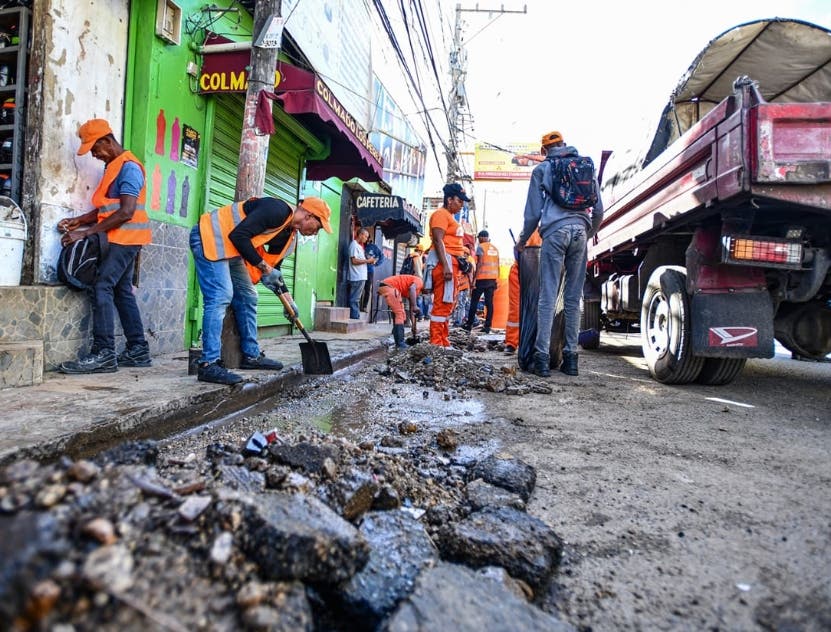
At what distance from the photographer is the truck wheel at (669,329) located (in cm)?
365

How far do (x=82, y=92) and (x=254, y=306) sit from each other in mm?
1961

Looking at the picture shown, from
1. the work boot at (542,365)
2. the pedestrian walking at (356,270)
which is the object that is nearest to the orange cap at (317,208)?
the work boot at (542,365)

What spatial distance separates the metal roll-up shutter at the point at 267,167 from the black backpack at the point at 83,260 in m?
1.84

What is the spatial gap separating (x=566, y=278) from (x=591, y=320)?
267 centimetres

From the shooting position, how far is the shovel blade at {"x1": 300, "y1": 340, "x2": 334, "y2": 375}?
3883mm

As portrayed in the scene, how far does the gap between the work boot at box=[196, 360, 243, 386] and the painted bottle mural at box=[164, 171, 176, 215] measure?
2.01m

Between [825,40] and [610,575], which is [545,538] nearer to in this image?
[610,575]

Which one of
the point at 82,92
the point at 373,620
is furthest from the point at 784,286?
the point at 82,92

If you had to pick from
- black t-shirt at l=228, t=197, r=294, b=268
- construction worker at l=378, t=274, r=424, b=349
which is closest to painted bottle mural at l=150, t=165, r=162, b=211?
black t-shirt at l=228, t=197, r=294, b=268

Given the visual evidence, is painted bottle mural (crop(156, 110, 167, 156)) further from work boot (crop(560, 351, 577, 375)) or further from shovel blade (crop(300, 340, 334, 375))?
work boot (crop(560, 351, 577, 375))

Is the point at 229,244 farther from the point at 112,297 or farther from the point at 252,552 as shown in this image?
the point at 252,552

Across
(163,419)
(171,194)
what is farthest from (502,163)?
(163,419)

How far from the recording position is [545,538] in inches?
53.4

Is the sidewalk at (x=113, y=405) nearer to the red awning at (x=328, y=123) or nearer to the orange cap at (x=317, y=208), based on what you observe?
the orange cap at (x=317, y=208)
